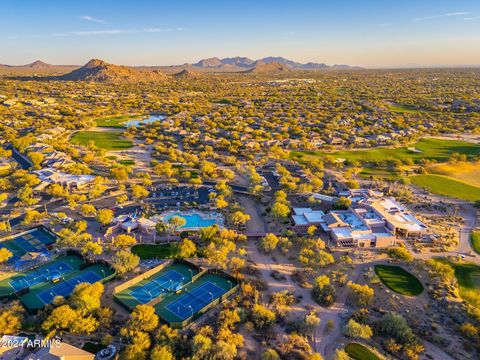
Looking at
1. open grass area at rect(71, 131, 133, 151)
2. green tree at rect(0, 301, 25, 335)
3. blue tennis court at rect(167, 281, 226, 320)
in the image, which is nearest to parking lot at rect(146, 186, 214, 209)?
blue tennis court at rect(167, 281, 226, 320)

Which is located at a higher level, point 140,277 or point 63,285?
point 140,277

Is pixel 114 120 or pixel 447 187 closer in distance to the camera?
pixel 447 187

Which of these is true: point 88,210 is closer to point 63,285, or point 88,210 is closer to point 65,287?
point 63,285

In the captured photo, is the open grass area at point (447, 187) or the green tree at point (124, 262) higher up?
the open grass area at point (447, 187)

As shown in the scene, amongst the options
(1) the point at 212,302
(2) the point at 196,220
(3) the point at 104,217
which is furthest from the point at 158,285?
(3) the point at 104,217

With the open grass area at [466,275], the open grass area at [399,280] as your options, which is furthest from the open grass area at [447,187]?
the open grass area at [399,280]

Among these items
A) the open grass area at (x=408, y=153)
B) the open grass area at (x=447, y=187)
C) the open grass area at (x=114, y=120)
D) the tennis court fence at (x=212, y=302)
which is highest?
the open grass area at (x=114, y=120)

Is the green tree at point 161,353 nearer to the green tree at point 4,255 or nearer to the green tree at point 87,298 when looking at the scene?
the green tree at point 87,298
